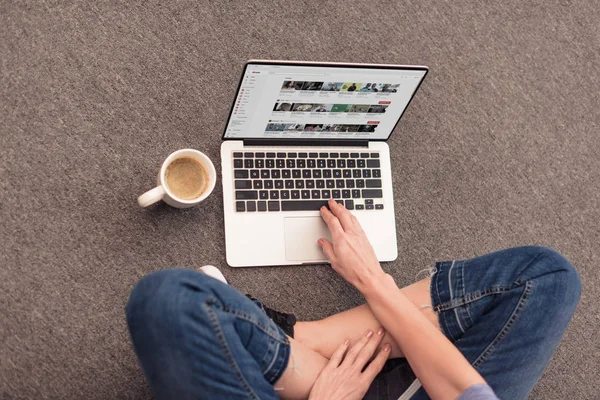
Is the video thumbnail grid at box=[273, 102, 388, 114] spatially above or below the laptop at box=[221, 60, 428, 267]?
above

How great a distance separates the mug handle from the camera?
968mm

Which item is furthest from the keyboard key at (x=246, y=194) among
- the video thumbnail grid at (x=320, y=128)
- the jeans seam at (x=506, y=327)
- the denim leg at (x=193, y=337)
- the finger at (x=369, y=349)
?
the jeans seam at (x=506, y=327)

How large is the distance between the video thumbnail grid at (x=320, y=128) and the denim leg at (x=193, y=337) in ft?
1.01

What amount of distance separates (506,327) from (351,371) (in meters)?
0.26

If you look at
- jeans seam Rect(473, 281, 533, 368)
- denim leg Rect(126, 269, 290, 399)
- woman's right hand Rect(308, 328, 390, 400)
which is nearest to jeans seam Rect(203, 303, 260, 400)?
denim leg Rect(126, 269, 290, 399)

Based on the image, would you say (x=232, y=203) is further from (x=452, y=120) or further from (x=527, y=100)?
(x=527, y=100)

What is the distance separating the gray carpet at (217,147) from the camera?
1.04 meters

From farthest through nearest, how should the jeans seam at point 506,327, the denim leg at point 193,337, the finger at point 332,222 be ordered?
the finger at point 332,222 < the jeans seam at point 506,327 < the denim leg at point 193,337

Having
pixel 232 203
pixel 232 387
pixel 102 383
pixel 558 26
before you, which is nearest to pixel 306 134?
pixel 232 203

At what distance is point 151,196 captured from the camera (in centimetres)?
97

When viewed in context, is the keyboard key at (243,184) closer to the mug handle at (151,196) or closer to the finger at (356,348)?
the mug handle at (151,196)

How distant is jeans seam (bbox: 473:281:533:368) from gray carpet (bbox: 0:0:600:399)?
252 mm

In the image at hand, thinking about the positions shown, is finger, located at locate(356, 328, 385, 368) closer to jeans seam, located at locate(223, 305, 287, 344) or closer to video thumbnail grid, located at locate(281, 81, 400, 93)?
jeans seam, located at locate(223, 305, 287, 344)

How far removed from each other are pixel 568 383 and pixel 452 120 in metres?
0.60
